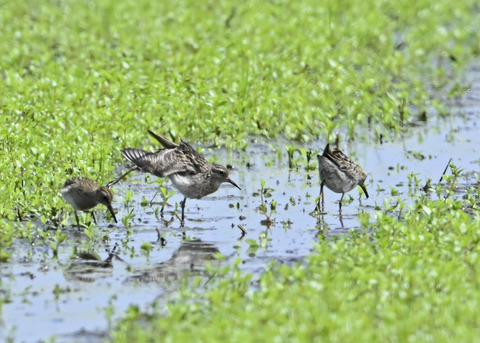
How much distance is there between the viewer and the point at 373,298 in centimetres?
847

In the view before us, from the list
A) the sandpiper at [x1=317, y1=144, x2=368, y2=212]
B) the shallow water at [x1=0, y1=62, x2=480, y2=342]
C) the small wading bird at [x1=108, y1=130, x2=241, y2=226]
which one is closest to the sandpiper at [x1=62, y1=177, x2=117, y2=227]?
the shallow water at [x1=0, y1=62, x2=480, y2=342]

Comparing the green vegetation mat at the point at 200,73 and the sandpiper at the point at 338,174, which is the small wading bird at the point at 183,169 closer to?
the green vegetation mat at the point at 200,73

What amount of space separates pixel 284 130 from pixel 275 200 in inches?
104

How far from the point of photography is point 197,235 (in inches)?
449

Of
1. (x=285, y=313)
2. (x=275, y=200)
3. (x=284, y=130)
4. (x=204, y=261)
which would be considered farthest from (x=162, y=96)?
(x=285, y=313)

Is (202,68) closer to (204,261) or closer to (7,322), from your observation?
(204,261)

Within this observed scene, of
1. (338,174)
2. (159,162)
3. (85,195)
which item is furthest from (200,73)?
(85,195)

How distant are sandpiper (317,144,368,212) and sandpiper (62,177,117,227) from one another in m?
2.39

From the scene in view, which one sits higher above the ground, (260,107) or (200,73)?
(200,73)

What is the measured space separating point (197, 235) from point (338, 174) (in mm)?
1890

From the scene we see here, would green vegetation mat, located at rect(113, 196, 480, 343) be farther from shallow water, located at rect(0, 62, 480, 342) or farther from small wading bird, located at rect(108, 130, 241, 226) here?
small wading bird, located at rect(108, 130, 241, 226)

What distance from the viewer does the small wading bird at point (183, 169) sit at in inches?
487

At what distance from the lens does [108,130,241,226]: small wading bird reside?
12375 millimetres

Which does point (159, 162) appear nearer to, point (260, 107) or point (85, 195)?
point (85, 195)
